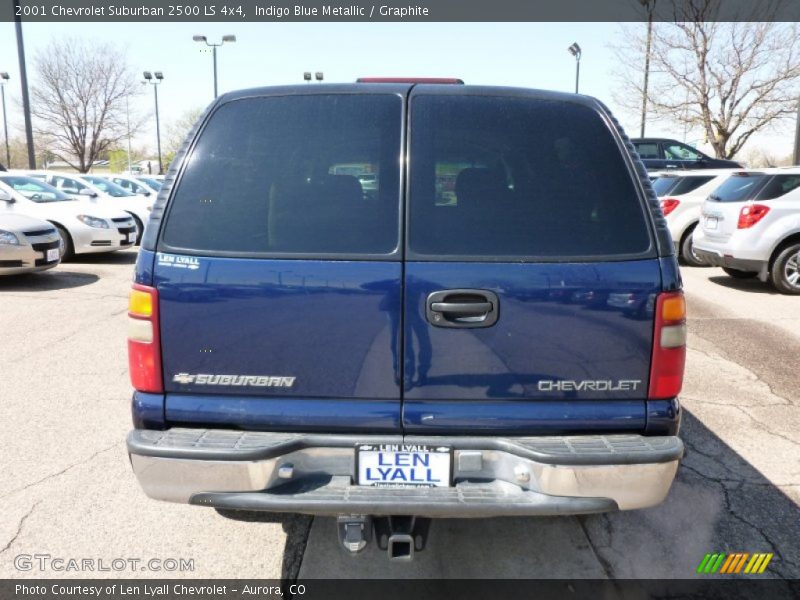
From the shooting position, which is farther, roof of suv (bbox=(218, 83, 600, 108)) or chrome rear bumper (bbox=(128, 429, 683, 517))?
roof of suv (bbox=(218, 83, 600, 108))

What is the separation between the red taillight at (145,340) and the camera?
230 cm

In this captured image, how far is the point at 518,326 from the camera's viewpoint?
2.23 m

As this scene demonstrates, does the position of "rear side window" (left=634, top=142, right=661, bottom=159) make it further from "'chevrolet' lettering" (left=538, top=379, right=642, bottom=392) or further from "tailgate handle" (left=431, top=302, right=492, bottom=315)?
"tailgate handle" (left=431, top=302, right=492, bottom=315)

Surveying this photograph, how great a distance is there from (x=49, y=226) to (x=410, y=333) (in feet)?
28.5

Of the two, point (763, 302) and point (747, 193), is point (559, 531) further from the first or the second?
point (747, 193)

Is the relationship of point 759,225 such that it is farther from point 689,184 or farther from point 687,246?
point 689,184

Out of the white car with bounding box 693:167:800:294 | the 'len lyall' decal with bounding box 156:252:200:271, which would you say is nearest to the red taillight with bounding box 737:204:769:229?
the white car with bounding box 693:167:800:294

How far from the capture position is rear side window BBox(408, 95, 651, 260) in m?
2.28

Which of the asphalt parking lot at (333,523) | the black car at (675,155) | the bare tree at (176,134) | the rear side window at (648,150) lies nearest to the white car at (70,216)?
the asphalt parking lot at (333,523)

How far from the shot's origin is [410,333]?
223 cm

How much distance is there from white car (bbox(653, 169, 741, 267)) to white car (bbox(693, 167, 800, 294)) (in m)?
1.97

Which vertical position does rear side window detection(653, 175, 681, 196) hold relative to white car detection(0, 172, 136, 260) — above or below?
above

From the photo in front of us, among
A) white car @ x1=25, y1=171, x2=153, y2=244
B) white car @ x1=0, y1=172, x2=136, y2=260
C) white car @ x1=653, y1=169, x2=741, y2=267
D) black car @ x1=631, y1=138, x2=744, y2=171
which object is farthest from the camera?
black car @ x1=631, y1=138, x2=744, y2=171

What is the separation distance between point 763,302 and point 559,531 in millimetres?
6746
